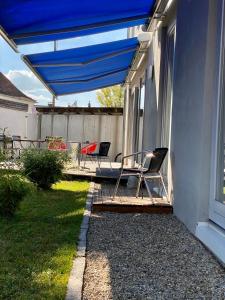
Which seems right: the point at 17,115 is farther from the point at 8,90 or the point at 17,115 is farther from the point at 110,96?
the point at 110,96

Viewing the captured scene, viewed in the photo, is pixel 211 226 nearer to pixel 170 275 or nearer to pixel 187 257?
pixel 187 257

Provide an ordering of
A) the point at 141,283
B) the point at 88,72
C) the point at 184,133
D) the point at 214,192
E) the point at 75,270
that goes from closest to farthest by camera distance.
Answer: the point at 141,283 → the point at 75,270 → the point at 214,192 → the point at 184,133 → the point at 88,72

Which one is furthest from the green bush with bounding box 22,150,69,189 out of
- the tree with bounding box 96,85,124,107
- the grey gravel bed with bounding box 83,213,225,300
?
the tree with bounding box 96,85,124,107

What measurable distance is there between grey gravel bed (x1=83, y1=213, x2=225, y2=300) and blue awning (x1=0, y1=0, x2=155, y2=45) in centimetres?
349

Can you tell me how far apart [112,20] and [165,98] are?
1798 millimetres

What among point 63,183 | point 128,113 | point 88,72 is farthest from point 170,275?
point 128,113

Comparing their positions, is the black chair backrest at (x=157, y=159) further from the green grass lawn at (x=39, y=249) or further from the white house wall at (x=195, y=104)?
the green grass lawn at (x=39, y=249)

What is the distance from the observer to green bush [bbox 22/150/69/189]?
8750 mm

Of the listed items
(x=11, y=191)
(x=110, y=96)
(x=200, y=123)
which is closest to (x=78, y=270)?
(x=200, y=123)

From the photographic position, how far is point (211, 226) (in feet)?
14.1

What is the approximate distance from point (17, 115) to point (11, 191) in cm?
1798

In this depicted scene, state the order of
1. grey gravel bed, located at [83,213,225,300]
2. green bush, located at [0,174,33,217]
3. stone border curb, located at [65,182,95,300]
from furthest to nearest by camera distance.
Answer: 1. green bush, located at [0,174,33,217]
2. grey gravel bed, located at [83,213,225,300]
3. stone border curb, located at [65,182,95,300]

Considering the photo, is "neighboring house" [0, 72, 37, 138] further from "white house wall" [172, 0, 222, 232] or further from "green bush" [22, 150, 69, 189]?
"white house wall" [172, 0, 222, 232]

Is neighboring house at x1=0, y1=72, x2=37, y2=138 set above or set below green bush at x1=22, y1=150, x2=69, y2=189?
above
